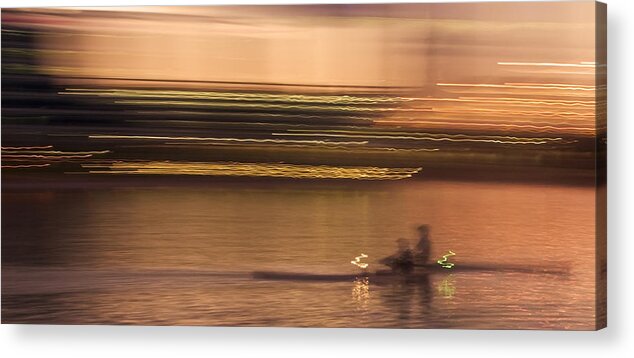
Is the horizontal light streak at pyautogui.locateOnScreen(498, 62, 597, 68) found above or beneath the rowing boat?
above

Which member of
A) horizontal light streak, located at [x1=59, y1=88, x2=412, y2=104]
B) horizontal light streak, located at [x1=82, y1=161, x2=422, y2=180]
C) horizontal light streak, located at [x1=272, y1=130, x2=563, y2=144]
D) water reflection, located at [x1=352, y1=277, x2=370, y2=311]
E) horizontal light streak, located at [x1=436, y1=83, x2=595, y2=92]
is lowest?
water reflection, located at [x1=352, y1=277, x2=370, y2=311]

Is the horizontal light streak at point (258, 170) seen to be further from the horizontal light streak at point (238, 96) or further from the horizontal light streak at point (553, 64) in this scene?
the horizontal light streak at point (553, 64)

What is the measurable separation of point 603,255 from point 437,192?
633 millimetres

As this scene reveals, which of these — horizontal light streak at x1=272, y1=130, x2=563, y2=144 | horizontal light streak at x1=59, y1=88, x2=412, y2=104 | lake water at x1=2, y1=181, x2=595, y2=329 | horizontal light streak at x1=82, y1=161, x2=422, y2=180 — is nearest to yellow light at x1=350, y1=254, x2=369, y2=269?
lake water at x1=2, y1=181, x2=595, y2=329

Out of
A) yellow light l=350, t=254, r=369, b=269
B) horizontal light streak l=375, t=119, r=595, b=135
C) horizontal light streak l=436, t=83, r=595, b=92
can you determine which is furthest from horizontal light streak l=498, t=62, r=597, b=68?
yellow light l=350, t=254, r=369, b=269

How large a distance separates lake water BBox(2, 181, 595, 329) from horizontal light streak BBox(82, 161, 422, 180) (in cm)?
4

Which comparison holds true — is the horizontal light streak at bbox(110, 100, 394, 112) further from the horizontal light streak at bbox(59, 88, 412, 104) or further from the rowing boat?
the rowing boat

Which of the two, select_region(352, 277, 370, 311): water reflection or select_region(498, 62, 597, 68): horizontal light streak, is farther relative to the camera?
select_region(352, 277, 370, 311): water reflection

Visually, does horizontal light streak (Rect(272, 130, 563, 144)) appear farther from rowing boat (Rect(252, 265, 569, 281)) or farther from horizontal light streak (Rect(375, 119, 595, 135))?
rowing boat (Rect(252, 265, 569, 281))

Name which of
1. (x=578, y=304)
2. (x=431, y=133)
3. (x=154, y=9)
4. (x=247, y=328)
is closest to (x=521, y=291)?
(x=578, y=304)

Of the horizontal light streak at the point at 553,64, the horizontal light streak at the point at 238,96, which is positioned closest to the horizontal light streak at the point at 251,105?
the horizontal light streak at the point at 238,96

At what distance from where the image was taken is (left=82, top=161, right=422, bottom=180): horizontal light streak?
15.1 feet

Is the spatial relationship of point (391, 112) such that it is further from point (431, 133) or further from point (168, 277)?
point (168, 277)

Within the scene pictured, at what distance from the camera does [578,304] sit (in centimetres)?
455
